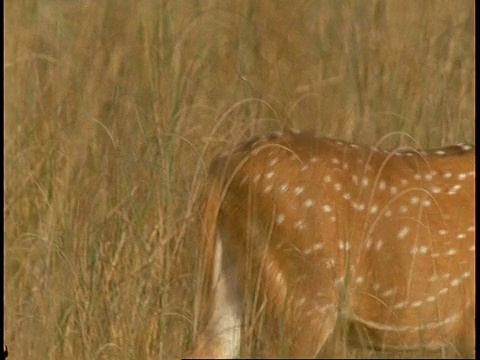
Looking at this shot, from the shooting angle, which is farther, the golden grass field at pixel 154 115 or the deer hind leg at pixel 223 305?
the golden grass field at pixel 154 115

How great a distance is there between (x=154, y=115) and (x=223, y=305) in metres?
1.36

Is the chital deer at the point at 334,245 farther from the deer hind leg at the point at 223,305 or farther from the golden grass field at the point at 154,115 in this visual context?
the golden grass field at the point at 154,115

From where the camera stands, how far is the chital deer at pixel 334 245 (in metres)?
4.27

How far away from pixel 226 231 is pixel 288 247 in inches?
7.9

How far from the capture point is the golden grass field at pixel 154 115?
481 cm

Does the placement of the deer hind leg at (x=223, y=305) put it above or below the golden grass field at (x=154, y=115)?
below

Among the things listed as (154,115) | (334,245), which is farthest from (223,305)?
(154,115)

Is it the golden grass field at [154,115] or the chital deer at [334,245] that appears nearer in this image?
the chital deer at [334,245]

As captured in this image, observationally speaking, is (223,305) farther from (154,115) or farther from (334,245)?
(154,115)

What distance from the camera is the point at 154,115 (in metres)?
5.59

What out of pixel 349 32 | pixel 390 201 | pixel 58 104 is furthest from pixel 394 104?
pixel 390 201

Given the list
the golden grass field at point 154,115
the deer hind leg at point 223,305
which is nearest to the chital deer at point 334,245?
the deer hind leg at point 223,305

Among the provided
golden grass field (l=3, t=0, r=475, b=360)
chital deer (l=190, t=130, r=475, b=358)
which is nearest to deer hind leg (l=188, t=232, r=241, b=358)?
chital deer (l=190, t=130, r=475, b=358)

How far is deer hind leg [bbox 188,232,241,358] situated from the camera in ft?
14.2
